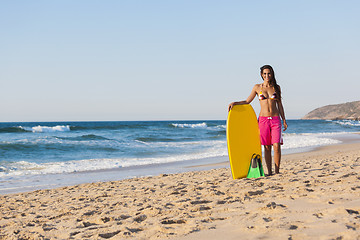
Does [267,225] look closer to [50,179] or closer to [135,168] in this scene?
[50,179]

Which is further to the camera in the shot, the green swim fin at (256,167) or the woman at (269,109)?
the green swim fin at (256,167)

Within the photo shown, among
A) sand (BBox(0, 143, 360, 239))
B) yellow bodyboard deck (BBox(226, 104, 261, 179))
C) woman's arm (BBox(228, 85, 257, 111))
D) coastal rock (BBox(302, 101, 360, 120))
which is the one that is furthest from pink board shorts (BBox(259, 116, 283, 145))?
coastal rock (BBox(302, 101, 360, 120))

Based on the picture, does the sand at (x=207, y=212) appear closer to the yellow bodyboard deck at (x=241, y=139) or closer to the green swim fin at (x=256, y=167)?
the green swim fin at (x=256, y=167)

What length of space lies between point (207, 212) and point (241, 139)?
210 centimetres

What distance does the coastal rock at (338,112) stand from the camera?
9769cm

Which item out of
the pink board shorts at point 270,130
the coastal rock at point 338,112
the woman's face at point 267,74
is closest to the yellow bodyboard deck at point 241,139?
the pink board shorts at point 270,130

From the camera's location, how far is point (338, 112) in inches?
4178

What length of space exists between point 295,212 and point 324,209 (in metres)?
0.25

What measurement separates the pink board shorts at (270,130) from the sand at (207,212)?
1.69ft

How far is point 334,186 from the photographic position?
3.86 meters

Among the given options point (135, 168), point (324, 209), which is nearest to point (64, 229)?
point (324, 209)

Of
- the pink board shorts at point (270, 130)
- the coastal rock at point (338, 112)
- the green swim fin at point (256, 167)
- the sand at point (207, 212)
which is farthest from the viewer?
the coastal rock at point (338, 112)

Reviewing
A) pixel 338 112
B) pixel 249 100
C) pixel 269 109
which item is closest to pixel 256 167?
pixel 269 109

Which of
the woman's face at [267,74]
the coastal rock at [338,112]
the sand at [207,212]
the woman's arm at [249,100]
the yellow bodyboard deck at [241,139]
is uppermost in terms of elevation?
the coastal rock at [338,112]
